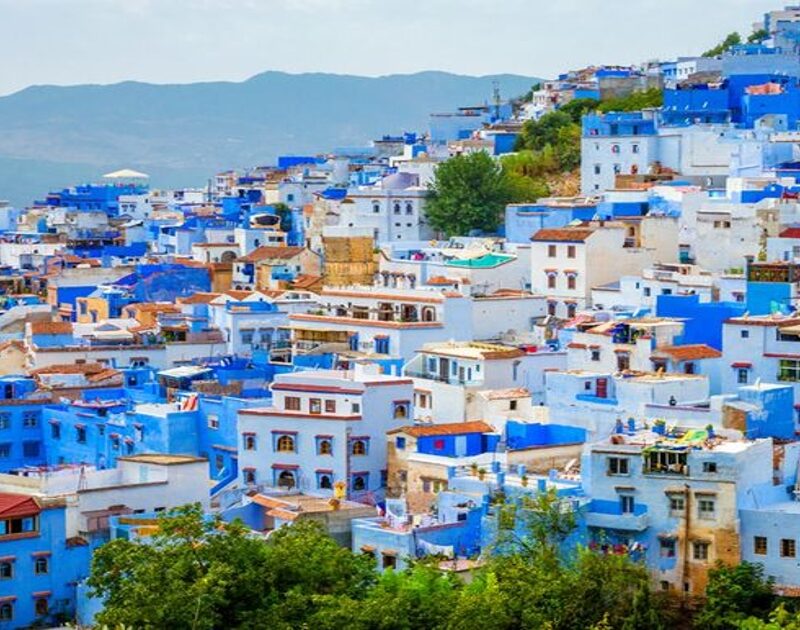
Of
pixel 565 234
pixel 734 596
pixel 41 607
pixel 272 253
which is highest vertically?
pixel 565 234

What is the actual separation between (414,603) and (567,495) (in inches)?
121

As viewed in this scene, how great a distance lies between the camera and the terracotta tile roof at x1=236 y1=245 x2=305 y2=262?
159 ft

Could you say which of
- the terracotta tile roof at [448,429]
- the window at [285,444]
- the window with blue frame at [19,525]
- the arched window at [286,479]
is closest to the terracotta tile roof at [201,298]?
the window at [285,444]

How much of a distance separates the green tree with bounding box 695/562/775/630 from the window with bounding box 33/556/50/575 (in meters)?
9.40

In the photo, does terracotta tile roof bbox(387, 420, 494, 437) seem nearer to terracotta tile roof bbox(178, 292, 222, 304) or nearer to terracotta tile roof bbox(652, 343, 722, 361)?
terracotta tile roof bbox(652, 343, 722, 361)

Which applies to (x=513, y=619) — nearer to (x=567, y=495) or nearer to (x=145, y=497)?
(x=567, y=495)

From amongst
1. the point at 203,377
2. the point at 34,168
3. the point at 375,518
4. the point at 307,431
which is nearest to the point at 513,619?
the point at 375,518

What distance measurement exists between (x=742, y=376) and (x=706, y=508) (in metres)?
5.77

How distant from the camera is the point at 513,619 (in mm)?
24922

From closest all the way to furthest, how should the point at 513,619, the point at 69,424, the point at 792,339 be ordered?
1. the point at 513,619
2. the point at 792,339
3. the point at 69,424

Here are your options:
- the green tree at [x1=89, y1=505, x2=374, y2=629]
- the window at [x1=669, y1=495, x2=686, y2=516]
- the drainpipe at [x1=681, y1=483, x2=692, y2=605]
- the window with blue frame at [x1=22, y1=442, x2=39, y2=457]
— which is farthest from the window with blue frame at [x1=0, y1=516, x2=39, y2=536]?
the drainpipe at [x1=681, y1=483, x2=692, y2=605]

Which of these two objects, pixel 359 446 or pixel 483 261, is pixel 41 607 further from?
pixel 483 261

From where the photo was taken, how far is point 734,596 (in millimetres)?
25578

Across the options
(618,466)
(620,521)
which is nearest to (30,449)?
(618,466)
